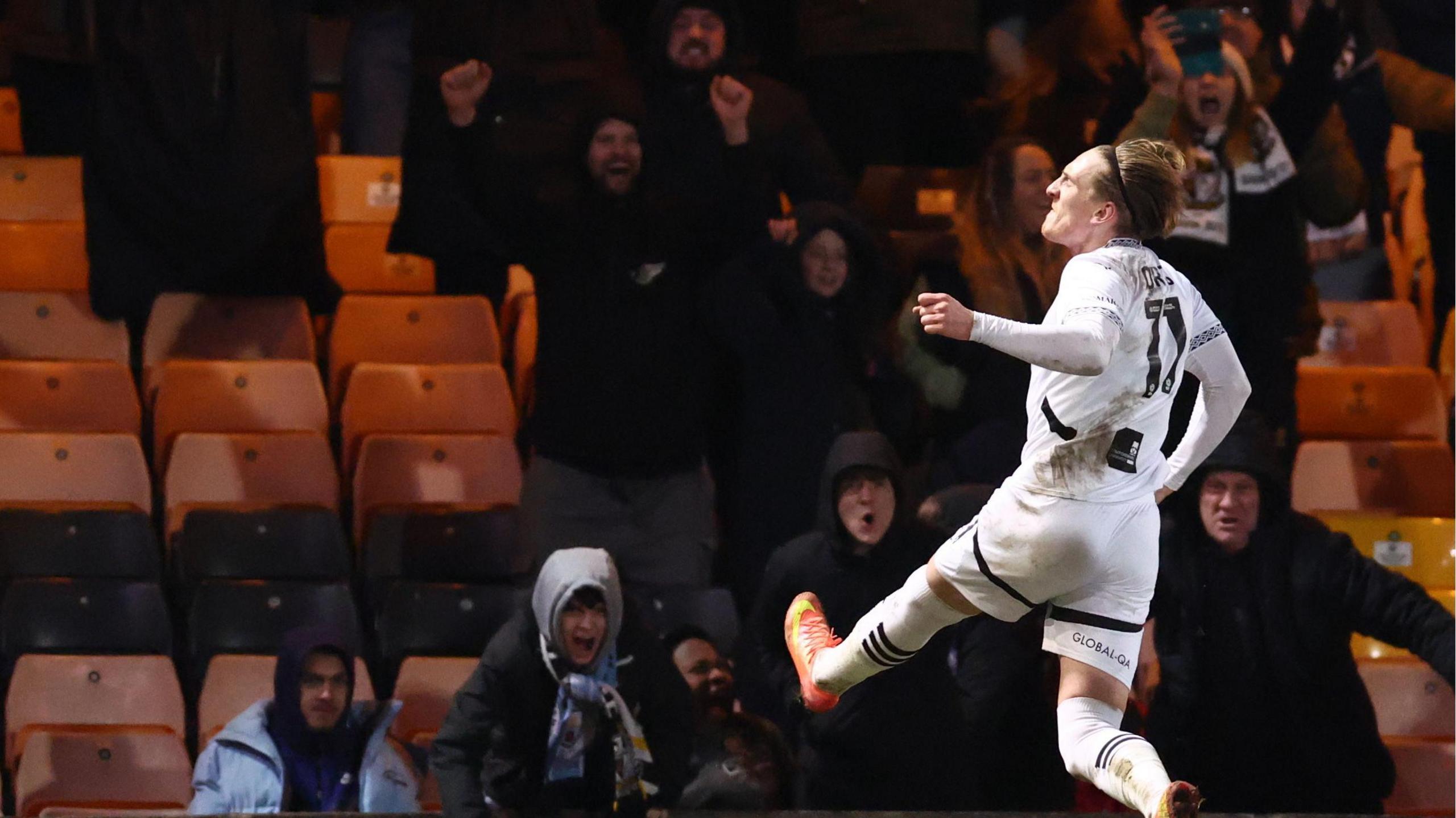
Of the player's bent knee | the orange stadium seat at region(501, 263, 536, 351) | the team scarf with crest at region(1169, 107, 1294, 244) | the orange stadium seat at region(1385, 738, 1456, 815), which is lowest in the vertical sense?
the orange stadium seat at region(1385, 738, 1456, 815)

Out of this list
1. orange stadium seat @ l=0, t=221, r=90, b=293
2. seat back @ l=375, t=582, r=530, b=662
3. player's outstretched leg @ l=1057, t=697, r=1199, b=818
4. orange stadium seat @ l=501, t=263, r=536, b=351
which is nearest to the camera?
player's outstretched leg @ l=1057, t=697, r=1199, b=818

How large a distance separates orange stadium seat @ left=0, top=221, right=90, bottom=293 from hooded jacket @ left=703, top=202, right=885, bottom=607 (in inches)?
101

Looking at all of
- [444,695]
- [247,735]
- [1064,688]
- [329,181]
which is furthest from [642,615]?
[329,181]

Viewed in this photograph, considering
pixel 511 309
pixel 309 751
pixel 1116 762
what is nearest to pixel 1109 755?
pixel 1116 762

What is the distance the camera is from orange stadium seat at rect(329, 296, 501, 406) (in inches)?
309

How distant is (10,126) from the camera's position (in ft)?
29.3

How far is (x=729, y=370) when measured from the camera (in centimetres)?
727

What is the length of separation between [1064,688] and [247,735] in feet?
8.14

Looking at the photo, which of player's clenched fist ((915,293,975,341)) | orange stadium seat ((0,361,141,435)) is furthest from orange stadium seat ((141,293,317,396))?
player's clenched fist ((915,293,975,341))

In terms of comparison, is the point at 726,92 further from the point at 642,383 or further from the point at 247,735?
the point at 247,735

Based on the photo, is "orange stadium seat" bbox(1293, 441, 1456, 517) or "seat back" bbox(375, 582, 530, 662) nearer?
"seat back" bbox(375, 582, 530, 662)

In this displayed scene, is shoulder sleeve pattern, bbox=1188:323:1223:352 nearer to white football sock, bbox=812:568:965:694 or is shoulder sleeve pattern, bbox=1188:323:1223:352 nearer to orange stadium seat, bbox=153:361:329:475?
white football sock, bbox=812:568:965:694

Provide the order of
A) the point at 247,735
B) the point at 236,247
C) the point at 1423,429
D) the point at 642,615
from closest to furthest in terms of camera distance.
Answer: the point at 247,735, the point at 642,615, the point at 236,247, the point at 1423,429

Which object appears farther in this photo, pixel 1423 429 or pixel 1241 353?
pixel 1423 429
